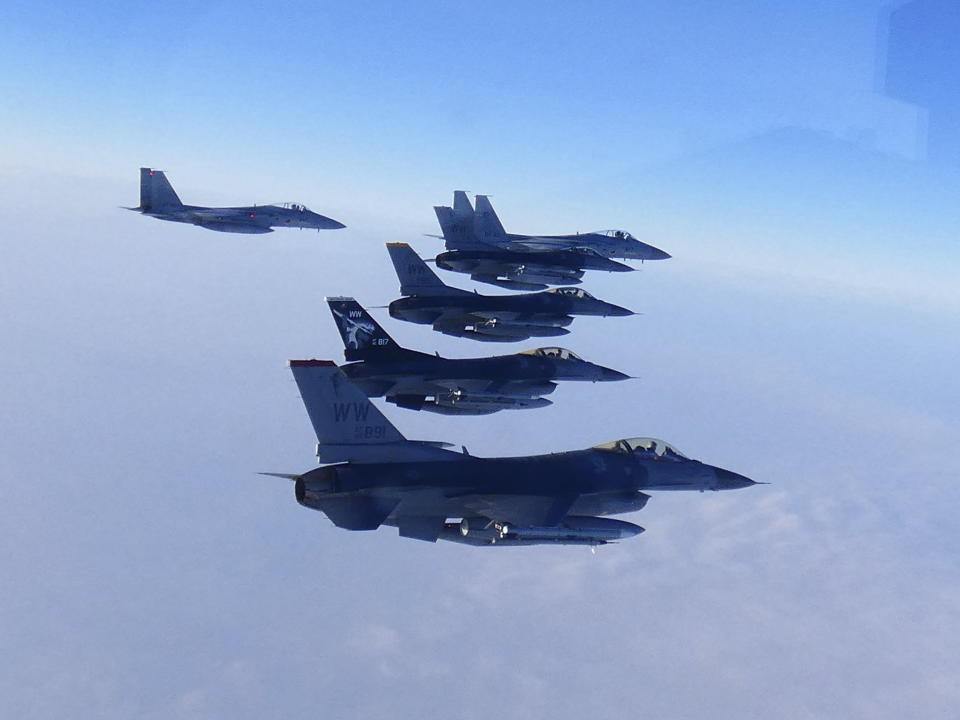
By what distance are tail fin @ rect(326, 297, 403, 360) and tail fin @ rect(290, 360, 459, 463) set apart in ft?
35.3

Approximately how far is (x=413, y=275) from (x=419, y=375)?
988cm

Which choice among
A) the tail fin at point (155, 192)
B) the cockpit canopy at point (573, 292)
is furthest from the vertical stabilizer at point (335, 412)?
the tail fin at point (155, 192)

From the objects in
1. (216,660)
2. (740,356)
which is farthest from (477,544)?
(740,356)

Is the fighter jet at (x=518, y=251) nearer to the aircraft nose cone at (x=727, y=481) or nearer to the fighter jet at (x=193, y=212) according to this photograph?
the fighter jet at (x=193, y=212)

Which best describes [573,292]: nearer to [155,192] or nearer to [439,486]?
[439,486]

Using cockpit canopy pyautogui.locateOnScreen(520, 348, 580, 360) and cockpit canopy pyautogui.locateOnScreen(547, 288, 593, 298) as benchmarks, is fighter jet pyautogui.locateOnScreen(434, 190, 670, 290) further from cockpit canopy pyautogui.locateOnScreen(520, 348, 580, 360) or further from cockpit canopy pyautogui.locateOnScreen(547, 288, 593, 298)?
cockpit canopy pyautogui.locateOnScreen(520, 348, 580, 360)

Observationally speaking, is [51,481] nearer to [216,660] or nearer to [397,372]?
[216,660]

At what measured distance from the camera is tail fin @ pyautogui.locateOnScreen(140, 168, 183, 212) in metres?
40.9

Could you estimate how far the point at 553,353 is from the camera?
2677cm

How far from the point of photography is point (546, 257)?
3669 centimetres

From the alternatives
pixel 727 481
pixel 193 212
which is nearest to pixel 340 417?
pixel 727 481

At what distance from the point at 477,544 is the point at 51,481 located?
90.8m

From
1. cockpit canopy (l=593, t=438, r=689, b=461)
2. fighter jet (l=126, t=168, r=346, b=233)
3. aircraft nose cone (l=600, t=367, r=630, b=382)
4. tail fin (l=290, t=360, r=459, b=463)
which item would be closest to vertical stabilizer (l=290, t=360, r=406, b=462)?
tail fin (l=290, t=360, r=459, b=463)

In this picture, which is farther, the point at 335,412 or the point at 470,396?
the point at 470,396
